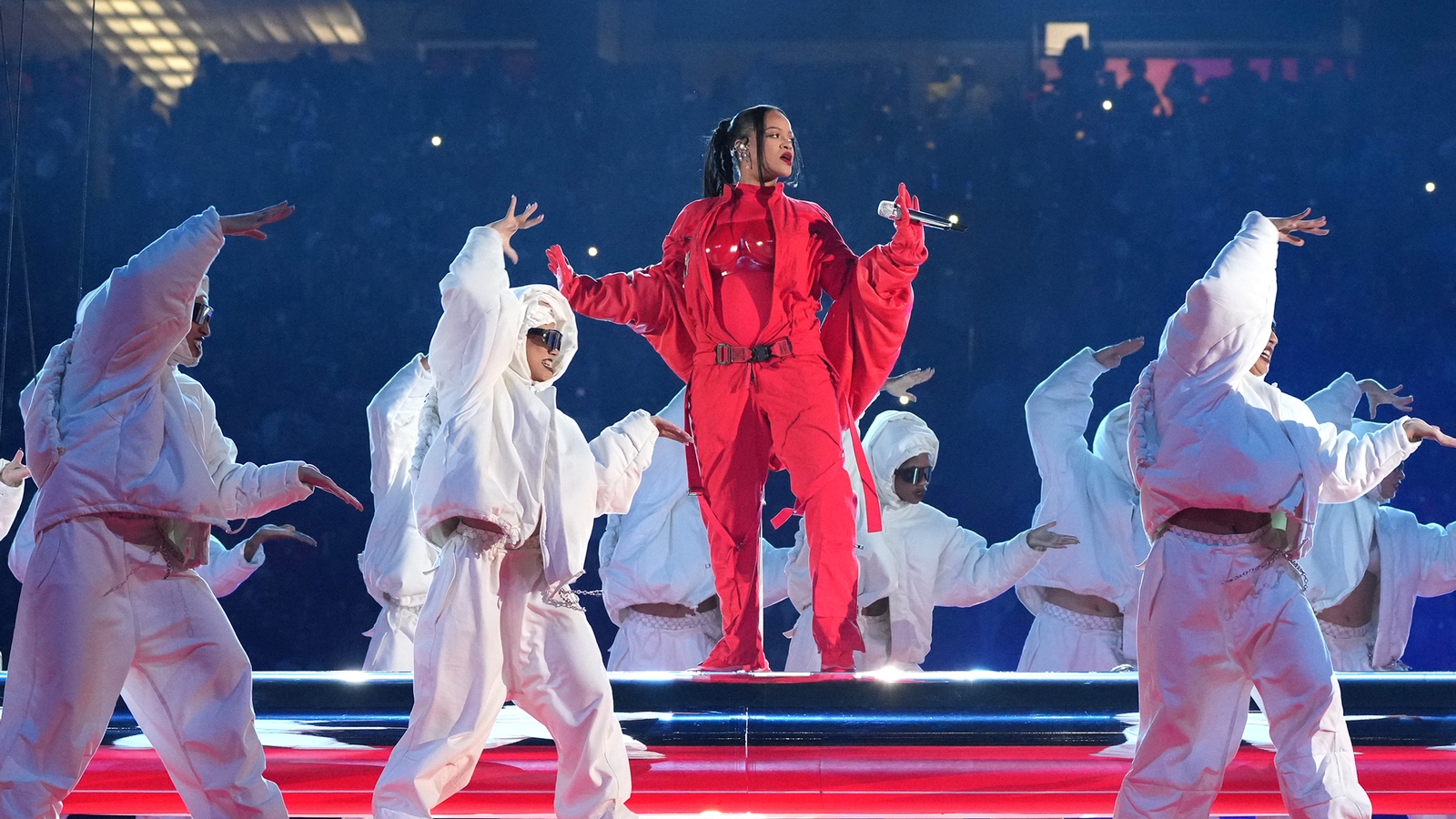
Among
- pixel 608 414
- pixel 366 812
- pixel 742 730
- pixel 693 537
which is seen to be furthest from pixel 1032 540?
pixel 608 414

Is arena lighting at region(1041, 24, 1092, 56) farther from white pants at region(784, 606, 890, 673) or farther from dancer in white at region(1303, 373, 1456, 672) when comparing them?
white pants at region(784, 606, 890, 673)

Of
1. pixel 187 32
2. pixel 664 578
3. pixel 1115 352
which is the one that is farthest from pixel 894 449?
pixel 187 32

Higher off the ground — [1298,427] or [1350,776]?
[1298,427]

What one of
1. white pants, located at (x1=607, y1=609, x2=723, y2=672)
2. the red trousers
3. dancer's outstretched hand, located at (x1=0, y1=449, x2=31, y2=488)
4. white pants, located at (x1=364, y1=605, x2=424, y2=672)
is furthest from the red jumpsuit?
dancer's outstretched hand, located at (x1=0, y1=449, x2=31, y2=488)

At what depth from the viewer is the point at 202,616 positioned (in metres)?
2.86

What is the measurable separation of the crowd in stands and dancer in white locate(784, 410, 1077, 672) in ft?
8.81

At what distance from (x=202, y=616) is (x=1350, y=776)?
2619 mm

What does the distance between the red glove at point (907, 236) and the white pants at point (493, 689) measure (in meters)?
1.46

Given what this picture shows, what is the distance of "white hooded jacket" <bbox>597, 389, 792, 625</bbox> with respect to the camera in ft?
19.3

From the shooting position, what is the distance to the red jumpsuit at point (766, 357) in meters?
4.03

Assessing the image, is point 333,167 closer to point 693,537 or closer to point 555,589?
point 693,537

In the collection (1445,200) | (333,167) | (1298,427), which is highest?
(333,167)

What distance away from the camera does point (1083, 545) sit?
5.92 m

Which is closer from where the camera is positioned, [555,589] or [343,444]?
[555,589]
